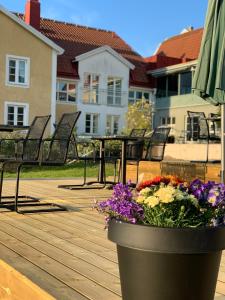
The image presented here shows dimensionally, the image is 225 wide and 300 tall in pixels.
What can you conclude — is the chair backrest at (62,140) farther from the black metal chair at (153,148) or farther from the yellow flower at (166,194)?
the yellow flower at (166,194)

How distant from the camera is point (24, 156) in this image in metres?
5.71

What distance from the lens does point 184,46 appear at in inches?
1423

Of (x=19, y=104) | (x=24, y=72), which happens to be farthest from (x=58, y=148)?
(x=24, y=72)

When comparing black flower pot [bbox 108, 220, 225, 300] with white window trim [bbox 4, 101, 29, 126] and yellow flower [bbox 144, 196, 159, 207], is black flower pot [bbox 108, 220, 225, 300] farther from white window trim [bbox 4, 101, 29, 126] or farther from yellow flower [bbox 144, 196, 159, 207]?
white window trim [bbox 4, 101, 29, 126]

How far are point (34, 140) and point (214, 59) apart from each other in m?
2.11

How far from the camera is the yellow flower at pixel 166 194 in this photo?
2061mm

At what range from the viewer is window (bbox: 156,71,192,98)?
32.1 metres

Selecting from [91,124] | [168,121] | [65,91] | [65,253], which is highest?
[65,91]

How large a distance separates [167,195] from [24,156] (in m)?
3.84

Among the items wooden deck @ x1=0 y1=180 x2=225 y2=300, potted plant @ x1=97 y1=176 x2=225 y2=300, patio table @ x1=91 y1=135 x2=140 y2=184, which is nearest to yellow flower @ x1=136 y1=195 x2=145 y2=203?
potted plant @ x1=97 y1=176 x2=225 y2=300

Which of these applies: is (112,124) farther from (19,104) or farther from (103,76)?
(19,104)

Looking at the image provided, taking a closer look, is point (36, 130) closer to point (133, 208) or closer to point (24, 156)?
point (24, 156)

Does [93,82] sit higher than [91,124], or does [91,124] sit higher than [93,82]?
[93,82]

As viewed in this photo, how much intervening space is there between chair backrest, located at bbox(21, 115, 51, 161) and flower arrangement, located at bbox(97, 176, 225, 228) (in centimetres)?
326
